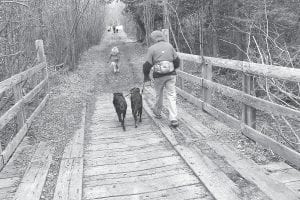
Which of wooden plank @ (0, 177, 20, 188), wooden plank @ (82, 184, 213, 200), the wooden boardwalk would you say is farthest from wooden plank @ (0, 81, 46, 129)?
wooden plank @ (82, 184, 213, 200)

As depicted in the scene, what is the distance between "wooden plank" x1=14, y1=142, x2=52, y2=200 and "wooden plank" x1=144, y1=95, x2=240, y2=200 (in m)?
1.95

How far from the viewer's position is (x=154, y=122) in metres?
7.70

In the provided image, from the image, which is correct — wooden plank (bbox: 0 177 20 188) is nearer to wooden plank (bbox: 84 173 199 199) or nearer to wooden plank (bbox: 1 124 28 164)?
wooden plank (bbox: 1 124 28 164)

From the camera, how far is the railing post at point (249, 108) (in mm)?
5887

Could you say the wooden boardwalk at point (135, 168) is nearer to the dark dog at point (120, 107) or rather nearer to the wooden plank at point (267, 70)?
the dark dog at point (120, 107)

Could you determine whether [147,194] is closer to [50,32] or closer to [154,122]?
[154,122]

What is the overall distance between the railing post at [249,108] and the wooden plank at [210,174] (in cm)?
110

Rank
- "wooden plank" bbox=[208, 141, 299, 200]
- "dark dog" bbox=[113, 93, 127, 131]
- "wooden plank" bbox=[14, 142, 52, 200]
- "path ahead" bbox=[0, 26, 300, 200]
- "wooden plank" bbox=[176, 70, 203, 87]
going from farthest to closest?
"wooden plank" bbox=[176, 70, 203, 87] < "dark dog" bbox=[113, 93, 127, 131] < "wooden plank" bbox=[14, 142, 52, 200] < "path ahead" bbox=[0, 26, 300, 200] < "wooden plank" bbox=[208, 141, 299, 200]

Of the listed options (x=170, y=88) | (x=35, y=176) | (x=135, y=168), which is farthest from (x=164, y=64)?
(x=35, y=176)

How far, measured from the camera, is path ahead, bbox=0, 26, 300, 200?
14.1ft

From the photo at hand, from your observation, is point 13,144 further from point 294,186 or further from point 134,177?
point 294,186

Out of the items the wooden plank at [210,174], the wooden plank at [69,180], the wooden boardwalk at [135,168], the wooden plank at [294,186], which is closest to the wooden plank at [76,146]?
the wooden boardwalk at [135,168]

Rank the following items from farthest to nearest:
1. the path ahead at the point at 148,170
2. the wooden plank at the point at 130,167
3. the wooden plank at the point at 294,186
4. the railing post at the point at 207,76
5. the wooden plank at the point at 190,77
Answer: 1. the wooden plank at the point at 190,77
2. the railing post at the point at 207,76
3. the wooden plank at the point at 130,167
4. the path ahead at the point at 148,170
5. the wooden plank at the point at 294,186

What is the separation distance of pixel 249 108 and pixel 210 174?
1.71m
